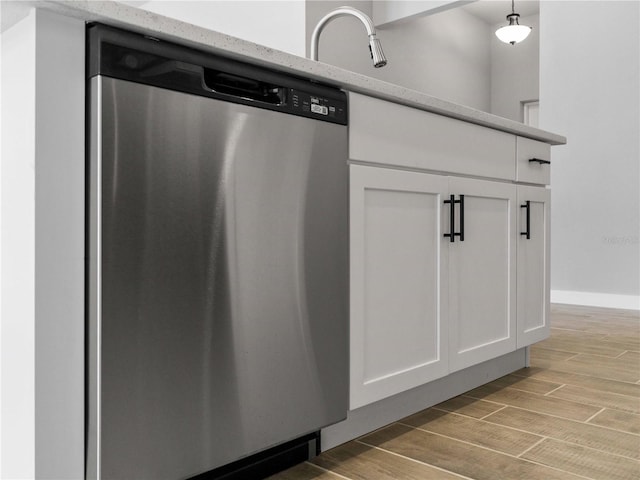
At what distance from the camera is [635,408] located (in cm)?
183

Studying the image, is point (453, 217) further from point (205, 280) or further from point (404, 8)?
point (404, 8)

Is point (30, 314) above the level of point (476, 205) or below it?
below

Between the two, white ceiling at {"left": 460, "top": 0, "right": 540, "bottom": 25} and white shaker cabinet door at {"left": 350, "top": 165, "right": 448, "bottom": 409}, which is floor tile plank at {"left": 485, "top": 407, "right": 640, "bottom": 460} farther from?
white ceiling at {"left": 460, "top": 0, "right": 540, "bottom": 25}

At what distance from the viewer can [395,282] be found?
5.05ft

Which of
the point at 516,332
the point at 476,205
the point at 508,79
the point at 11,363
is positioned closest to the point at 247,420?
the point at 11,363

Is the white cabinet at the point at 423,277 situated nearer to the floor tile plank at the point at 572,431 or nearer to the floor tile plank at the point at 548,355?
the floor tile plank at the point at 572,431

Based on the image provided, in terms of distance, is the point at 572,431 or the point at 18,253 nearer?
the point at 18,253

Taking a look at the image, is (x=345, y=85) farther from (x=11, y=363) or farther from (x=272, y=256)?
(x=11, y=363)

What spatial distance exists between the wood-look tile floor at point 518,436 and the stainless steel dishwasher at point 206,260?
20 cm

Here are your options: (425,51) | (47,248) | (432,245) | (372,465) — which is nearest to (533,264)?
(432,245)

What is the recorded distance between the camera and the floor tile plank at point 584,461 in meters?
1.32

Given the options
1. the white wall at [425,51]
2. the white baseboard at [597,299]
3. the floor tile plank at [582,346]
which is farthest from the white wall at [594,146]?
the floor tile plank at [582,346]

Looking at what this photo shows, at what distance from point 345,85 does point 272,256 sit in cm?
48

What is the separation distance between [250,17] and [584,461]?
330 cm
